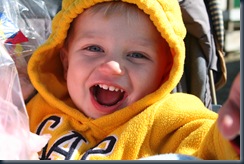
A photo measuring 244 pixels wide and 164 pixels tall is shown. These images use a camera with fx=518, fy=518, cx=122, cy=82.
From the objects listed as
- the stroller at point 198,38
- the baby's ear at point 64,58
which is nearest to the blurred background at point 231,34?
the stroller at point 198,38

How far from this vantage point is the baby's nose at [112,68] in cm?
140

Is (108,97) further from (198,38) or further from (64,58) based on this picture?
(198,38)

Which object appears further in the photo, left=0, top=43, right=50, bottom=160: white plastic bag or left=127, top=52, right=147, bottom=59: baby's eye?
left=127, top=52, right=147, bottom=59: baby's eye

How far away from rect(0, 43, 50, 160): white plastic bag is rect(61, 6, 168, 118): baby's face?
0.18 meters

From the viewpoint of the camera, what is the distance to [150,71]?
148cm

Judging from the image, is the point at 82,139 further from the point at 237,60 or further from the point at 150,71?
the point at 237,60

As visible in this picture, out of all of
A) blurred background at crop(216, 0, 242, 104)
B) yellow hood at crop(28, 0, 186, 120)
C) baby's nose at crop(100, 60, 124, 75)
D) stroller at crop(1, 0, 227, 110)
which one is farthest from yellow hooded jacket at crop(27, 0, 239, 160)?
blurred background at crop(216, 0, 242, 104)

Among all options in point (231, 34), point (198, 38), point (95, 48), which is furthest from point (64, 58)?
point (231, 34)

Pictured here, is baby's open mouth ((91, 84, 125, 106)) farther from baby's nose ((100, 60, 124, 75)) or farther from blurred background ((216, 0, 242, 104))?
blurred background ((216, 0, 242, 104))

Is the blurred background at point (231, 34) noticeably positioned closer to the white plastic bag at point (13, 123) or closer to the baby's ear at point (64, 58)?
the baby's ear at point (64, 58)

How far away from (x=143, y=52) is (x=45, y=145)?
0.38m

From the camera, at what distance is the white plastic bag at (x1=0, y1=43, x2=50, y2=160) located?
1.20 metres

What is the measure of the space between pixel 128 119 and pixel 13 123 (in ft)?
1.04

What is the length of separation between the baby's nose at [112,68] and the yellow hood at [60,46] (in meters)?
0.10
